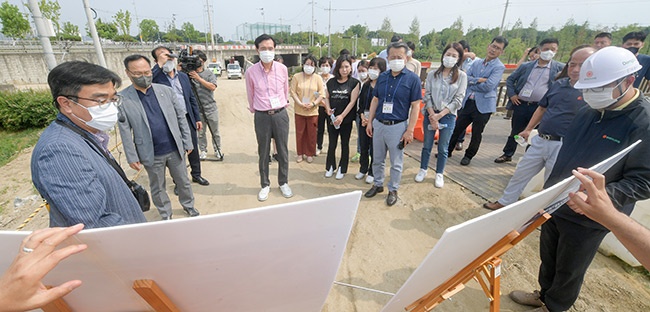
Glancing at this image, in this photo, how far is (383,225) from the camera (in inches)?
126

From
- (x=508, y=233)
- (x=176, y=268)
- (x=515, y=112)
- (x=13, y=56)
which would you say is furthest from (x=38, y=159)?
(x=13, y=56)

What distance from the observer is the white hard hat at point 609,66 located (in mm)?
1488

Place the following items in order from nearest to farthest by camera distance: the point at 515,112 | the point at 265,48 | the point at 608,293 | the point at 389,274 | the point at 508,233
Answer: the point at 508,233 → the point at 608,293 → the point at 389,274 → the point at 265,48 → the point at 515,112

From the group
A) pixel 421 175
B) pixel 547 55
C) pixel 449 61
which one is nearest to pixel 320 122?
pixel 421 175

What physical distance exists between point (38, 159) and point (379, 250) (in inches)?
105

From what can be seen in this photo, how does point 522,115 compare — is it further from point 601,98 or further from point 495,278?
point 495,278

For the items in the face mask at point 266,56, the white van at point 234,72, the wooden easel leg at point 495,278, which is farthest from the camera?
the white van at point 234,72

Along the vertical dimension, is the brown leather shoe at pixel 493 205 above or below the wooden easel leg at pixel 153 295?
below

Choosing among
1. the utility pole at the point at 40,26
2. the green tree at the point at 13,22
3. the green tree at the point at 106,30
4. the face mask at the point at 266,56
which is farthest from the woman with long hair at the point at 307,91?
the green tree at the point at 106,30

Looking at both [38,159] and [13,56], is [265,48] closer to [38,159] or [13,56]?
[38,159]

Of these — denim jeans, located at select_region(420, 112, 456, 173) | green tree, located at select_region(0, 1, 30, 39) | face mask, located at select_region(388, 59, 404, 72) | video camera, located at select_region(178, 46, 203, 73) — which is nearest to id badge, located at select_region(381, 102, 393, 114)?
face mask, located at select_region(388, 59, 404, 72)

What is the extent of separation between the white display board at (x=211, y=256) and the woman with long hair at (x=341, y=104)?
3158 mm

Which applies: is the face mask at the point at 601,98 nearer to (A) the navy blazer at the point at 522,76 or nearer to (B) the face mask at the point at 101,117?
(B) the face mask at the point at 101,117

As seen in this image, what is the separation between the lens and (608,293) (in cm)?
223
